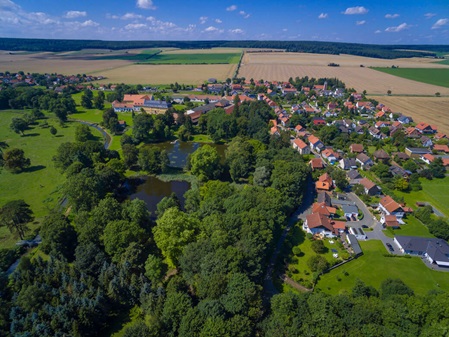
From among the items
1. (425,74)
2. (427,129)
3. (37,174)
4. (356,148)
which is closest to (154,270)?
(37,174)

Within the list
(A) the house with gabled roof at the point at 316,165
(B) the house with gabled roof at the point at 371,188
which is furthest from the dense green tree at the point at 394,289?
(A) the house with gabled roof at the point at 316,165

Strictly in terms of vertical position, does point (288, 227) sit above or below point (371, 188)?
below

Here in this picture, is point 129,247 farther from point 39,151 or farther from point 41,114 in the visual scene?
point 41,114

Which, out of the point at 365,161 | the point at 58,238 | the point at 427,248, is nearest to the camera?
the point at 58,238

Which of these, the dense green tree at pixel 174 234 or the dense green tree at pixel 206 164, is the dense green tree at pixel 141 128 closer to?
the dense green tree at pixel 206 164

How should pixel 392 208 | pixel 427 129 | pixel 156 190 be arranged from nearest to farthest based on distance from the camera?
1. pixel 392 208
2. pixel 156 190
3. pixel 427 129

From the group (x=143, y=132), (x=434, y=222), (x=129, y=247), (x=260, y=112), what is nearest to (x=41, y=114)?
(x=143, y=132)

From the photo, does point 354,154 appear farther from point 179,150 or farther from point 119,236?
point 119,236
